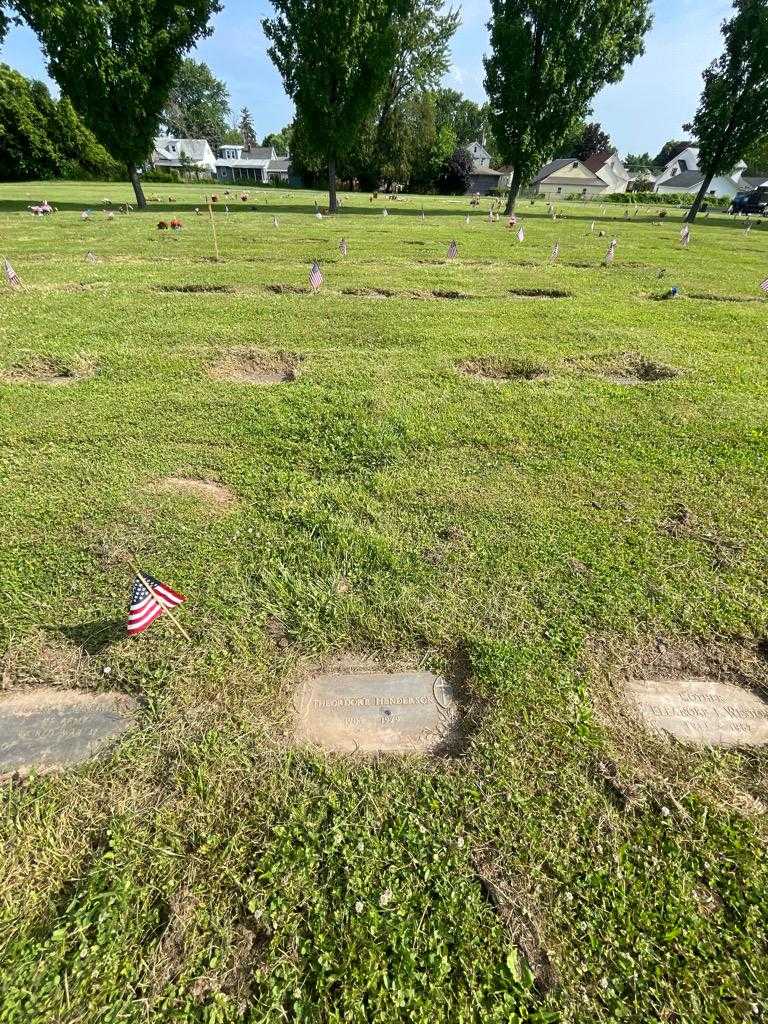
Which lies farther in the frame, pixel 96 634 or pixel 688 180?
pixel 688 180

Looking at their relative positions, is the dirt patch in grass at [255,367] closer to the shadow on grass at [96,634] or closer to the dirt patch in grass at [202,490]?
the dirt patch in grass at [202,490]

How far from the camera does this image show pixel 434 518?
3492 mm

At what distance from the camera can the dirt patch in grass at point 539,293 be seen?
9461 millimetres

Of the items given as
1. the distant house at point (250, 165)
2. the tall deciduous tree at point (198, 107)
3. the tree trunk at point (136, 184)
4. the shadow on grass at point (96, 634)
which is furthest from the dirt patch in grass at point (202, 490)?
the tall deciduous tree at point (198, 107)

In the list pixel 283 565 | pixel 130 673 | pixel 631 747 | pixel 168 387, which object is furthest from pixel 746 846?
pixel 168 387

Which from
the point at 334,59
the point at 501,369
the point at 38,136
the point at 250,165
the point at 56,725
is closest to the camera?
the point at 56,725

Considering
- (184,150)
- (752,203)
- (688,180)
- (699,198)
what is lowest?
(752,203)

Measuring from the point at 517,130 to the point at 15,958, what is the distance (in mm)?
30595

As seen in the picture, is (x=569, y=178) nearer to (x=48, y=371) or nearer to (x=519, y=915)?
(x=48, y=371)

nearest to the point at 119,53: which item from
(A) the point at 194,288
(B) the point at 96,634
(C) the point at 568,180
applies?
(A) the point at 194,288

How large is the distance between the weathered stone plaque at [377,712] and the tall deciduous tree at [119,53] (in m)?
24.6

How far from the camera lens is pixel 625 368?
623 centimetres

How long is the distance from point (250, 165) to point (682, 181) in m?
60.3

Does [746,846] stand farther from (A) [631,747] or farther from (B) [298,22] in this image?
(B) [298,22]
